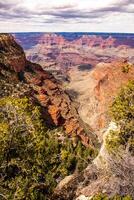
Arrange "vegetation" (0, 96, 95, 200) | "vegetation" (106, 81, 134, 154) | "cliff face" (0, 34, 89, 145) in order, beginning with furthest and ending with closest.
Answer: "cliff face" (0, 34, 89, 145)
"vegetation" (106, 81, 134, 154)
"vegetation" (0, 96, 95, 200)

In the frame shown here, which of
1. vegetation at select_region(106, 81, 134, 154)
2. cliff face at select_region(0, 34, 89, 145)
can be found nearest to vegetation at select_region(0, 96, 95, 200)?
vegetation at select_region(106, 81, 134, 154)

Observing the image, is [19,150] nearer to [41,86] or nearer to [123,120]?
[123,120]

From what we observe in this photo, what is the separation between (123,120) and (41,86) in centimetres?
8507

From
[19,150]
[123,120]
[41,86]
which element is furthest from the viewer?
[41,86]

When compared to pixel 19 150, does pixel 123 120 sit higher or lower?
higher

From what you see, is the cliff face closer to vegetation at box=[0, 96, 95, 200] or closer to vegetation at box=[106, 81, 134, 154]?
vegetation at box=[106, 81, 134, 154]

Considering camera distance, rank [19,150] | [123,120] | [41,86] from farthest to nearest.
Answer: [41,86], [123,120], [19,150]

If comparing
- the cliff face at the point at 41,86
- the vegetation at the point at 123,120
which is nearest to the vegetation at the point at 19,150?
the vegetation at the point at 123,120

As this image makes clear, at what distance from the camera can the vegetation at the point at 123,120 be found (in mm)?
30906

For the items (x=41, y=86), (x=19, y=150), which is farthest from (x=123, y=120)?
(x=41, y=86)

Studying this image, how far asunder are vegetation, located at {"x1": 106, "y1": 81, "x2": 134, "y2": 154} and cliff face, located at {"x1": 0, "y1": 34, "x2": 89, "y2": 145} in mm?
61450

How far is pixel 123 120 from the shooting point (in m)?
31.6

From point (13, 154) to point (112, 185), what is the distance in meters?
7.53

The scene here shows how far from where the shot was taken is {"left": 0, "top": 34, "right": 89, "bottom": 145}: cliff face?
100062 millimetres
